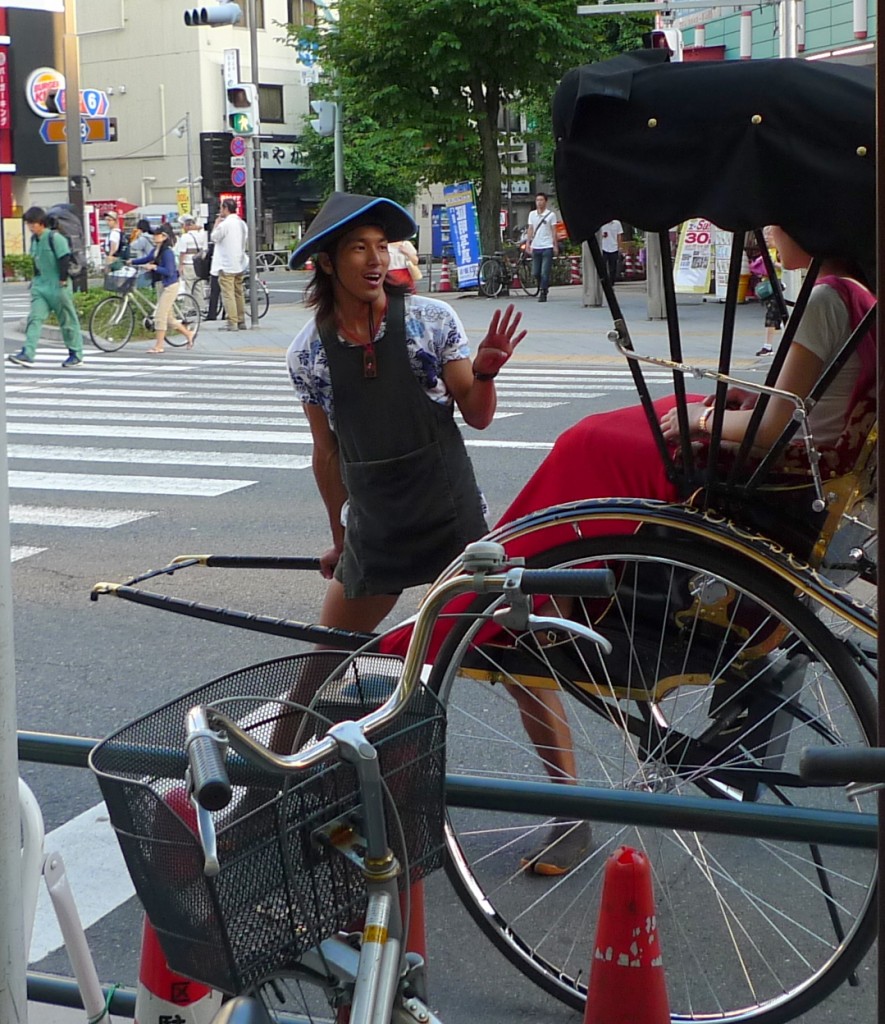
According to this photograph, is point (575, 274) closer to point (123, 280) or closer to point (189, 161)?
point (123, 280)

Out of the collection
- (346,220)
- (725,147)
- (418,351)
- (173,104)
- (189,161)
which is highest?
(173,104)

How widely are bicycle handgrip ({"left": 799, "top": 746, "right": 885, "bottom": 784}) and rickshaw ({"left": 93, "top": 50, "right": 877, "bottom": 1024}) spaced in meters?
1.25

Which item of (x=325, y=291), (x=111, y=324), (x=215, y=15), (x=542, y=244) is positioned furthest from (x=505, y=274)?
(x=325, y=291)

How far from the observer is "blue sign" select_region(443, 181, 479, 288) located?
2758 cm

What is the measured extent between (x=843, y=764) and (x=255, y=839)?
689mm

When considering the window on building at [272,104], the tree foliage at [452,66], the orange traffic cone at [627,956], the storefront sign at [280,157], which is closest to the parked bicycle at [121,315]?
the tree foliage at [452,66]

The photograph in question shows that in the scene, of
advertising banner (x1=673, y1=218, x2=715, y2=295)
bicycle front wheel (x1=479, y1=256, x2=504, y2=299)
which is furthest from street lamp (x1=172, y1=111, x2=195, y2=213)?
advertising banner (x1=673, y1=218, x2=715, y2=295)

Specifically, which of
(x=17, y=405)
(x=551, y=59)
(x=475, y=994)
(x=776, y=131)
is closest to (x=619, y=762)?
(x=475, y=994)

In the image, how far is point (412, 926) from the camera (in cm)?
217

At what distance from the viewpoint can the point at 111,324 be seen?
60.2ft

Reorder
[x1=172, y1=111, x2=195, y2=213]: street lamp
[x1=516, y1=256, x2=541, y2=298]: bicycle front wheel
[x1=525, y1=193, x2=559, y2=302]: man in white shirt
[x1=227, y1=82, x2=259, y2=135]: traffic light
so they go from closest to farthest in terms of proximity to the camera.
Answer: [x1=227, y1=82, x2=259, y2=135]: traffic light < [x1=525, y1=193, x2=559, y2=302]: man in white shirt < [x1=516, y1=256, x2=541, y2=298]: bicycle front wheel < [x1=172, y1=111, x2=195, y2=213]: street lamp

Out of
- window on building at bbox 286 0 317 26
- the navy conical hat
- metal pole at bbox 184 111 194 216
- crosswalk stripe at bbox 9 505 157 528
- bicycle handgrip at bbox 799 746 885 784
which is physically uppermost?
window on building at bbox 286 0 317 26

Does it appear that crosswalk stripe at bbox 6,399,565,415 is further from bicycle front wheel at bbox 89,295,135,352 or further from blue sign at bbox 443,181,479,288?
blue sign at bbox 443,181,479,288

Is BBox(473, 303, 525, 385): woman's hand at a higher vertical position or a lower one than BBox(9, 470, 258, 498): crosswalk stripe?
higher
